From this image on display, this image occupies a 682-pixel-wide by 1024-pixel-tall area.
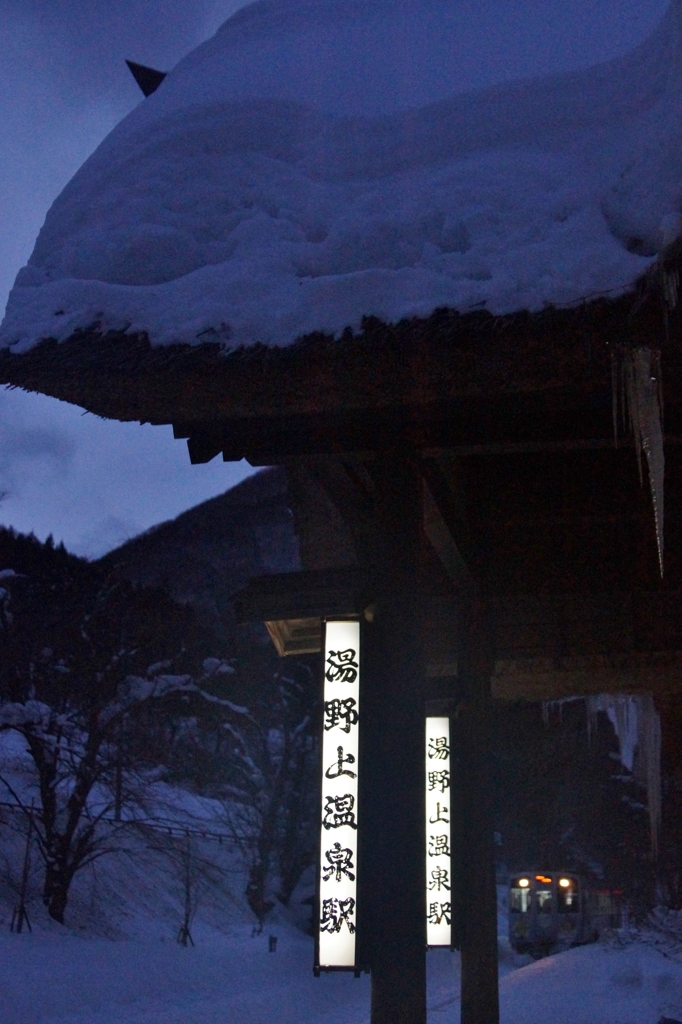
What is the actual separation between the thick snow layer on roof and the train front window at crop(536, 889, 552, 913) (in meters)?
22.4

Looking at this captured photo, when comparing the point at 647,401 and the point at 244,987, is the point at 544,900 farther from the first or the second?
the point at 647,401

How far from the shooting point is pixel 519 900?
23547 mm

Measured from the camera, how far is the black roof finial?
6.65m

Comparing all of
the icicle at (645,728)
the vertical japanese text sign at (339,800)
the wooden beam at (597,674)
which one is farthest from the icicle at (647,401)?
the icicle at (645,728)

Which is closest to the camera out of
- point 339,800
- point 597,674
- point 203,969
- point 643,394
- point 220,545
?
point 643,394

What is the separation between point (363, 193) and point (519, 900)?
74.9ft

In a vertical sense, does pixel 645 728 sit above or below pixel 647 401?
below

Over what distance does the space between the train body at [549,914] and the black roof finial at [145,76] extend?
21917 mm

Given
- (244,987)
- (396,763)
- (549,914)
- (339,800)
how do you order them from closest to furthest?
(396,763), (339,800), (244,987), (549,914)

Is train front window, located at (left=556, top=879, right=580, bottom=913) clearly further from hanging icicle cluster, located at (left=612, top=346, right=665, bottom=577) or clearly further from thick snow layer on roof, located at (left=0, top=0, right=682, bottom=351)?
thick snow layer on roof, located at (left=0, top=0, right=682, bottom=351)

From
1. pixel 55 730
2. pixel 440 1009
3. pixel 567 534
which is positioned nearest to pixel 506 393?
pixel 567 534

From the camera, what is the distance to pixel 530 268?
374cm

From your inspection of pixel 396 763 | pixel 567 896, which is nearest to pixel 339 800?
pixel 396 763

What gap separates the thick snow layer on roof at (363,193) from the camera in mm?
3805
